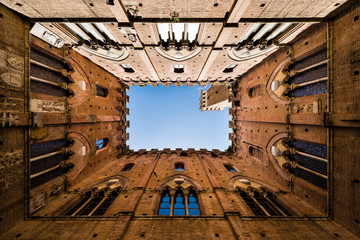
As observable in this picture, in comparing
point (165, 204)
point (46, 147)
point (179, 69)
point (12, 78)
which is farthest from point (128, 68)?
point (165, 204)

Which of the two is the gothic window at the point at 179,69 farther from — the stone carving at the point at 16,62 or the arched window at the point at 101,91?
the stone carving at the point at 16,62

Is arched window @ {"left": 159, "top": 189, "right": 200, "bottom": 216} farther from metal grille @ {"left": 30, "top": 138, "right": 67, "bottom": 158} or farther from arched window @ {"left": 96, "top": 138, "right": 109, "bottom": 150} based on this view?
arched window @ {"left": 96, "top": 138, "right": 109, "bottom": 150}

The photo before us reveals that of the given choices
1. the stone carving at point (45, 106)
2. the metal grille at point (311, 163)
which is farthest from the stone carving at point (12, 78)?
the metal grille at point (311, 163)

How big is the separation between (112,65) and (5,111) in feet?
29.7

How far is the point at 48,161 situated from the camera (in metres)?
8.92

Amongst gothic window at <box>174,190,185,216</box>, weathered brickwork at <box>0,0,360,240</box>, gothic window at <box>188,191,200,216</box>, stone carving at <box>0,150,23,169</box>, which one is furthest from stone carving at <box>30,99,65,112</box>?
gothic window at <box>188,191,200,216</box>

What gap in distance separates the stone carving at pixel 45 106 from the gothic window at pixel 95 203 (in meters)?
6.58

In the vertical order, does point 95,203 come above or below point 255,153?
below

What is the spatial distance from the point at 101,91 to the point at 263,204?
59.7ft

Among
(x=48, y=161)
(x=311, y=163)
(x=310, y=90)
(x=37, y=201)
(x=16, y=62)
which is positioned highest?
(x=16, y=62)

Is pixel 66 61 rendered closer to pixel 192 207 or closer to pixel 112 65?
pixel 112 65

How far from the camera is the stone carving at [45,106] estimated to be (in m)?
7.64

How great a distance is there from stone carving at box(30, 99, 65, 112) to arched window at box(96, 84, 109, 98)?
4588 mm

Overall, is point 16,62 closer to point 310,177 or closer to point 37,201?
point 37,201
